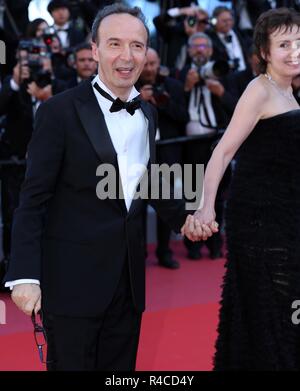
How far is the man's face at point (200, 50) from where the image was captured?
5.64 m

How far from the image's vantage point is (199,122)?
5.75 metres

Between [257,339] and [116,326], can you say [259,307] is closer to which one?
[257,339]

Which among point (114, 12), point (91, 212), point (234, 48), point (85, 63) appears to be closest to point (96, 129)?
point (91, 212)

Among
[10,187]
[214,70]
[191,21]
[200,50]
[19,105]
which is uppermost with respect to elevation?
[191,21]

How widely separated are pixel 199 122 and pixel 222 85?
323 mm

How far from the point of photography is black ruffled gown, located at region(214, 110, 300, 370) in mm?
2715

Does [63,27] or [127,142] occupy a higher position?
[63,27]

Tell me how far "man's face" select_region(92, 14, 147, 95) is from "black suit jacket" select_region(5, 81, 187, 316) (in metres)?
0.10

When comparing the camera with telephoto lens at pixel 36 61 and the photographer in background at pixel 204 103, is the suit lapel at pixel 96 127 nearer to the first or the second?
the camera with telephoto lens at pixel 36 61

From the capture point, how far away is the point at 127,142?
7.74 ft

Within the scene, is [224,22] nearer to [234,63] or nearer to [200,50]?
[234,63]

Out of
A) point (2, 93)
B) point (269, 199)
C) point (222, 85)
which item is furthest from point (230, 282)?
point (222, 85)

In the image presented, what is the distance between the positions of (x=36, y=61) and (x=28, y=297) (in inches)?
123

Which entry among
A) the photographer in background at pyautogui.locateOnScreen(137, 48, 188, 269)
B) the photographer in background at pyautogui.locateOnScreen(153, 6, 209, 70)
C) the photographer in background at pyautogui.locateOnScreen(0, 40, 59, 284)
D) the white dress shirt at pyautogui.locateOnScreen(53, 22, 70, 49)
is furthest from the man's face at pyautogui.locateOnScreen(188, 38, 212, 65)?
the photographer in background at pyautogui.locateOnScreen(0, 40, 59, 284)
